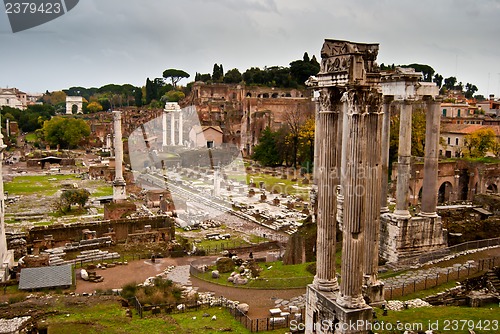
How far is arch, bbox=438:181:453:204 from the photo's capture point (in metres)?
26.3

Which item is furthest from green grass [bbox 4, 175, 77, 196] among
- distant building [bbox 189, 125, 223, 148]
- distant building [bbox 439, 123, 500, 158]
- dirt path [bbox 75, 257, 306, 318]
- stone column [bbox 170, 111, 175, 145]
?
distant building [bbox 439, 123, 500, 158]

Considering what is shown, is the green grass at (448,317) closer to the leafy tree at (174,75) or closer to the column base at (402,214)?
the column base at (402,214)

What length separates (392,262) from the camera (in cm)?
1285

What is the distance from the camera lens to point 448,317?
29.3ft

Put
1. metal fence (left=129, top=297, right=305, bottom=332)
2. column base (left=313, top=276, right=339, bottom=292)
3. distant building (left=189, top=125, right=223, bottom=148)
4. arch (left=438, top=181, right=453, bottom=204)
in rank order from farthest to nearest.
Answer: distant building (left=189, top=125, right=223, bottom=148), arch (left=438, top=181, right=453, bottom=204), metal fence (left=129, top=297, right=305, bottom=332), column base (left=313, top=276, right=339, bottom=292)

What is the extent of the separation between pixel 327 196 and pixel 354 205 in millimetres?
845

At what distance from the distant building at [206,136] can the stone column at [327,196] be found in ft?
169

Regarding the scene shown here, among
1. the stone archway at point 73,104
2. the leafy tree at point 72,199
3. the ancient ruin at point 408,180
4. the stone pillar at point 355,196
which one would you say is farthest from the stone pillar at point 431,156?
the stone archway at point 73,104

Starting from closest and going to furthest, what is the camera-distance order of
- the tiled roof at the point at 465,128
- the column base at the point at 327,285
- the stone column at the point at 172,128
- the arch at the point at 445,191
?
the column base at the point at 327,285 < the arch at the point at 445,191 < the tiled roof at the point at 465,128 < the stone column at the point at 172,128

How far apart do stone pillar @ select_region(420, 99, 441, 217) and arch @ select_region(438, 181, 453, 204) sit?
1396 cm

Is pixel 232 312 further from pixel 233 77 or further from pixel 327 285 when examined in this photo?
pixel 233 77

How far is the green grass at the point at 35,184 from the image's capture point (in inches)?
1366

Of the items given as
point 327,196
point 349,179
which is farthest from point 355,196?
point 327,196

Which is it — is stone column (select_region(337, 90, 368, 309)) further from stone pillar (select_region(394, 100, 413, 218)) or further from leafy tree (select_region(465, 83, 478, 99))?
leafy tree (select_region(465, 83, 478, 99))
